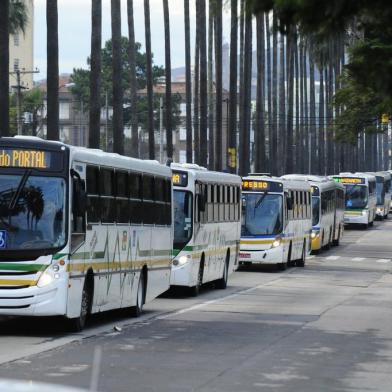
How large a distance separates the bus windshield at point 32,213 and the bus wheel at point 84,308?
144 centimetres

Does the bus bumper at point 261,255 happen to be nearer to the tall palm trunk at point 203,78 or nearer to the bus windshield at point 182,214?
the bus windshield at point 182,214

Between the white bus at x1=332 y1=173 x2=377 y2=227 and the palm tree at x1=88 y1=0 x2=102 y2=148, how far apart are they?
124 ft

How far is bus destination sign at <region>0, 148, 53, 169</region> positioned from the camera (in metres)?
20.1

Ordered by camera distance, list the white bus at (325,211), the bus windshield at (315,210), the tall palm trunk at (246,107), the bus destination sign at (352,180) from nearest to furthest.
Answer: the bus windshield at (315,210) < the white bus at (325,211) < the tall palm trunk at (246,107) < the bus destination sign at (352,180)

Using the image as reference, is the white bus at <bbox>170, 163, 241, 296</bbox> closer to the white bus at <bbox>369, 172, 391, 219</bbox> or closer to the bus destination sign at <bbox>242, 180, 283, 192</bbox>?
the bus destination sign at <bbox>242, 180, 283, 192</bbox>

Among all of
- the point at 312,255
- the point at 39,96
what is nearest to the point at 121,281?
the point at 312,255

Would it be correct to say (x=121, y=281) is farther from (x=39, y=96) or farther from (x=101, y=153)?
(x=39, y=96)

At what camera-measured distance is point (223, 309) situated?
27.2 metres

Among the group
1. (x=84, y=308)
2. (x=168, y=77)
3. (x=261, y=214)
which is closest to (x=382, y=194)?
(x=168, y=77)

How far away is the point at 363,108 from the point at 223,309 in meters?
37.4

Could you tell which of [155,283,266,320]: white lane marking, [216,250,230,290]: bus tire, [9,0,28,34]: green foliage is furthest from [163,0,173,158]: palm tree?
[155,283,266,320]: white lane marking

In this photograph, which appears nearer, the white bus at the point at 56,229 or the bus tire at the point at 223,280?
the white bus at the point at 56,229

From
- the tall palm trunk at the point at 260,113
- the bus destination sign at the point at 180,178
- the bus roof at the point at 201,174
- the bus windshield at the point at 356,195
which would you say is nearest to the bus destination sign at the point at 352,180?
the bus windshield at the point at 356,195

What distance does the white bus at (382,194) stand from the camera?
309 ft
